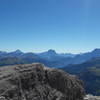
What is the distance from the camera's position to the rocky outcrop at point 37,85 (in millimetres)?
11541

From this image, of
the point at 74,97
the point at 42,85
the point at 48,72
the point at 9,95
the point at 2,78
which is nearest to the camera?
the point at 9,95

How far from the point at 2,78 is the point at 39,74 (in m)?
2.79

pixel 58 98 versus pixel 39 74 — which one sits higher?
pixel 39 74

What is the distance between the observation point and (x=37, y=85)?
1294 cm

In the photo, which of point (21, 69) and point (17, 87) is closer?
point (17, 87)

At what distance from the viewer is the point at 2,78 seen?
12.4m

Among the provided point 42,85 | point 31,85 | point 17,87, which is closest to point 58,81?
point 42,85

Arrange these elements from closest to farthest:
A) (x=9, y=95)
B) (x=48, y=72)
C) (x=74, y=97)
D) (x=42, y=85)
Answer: (x=9, y=95)
(x=42, y=85)
(x=48, y=72)
(x=74, y=97)

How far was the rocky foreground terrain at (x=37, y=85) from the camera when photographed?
1154 centimetres

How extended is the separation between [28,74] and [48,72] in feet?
6.49

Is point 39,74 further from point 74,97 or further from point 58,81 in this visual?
point 74,97

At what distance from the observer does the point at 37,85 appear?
1294 centimetres

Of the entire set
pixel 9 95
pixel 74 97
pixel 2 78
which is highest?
pixel 2 78

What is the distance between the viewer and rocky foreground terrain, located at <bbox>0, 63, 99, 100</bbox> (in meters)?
11.5
